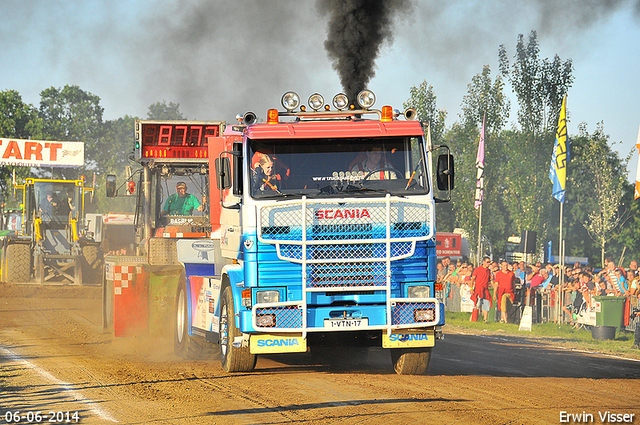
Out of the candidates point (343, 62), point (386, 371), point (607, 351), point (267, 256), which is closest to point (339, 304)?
point (267, 256)

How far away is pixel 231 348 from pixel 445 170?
11.0 feet

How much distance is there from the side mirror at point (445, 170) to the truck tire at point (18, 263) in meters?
18.9

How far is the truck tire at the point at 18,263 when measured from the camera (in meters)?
24.7

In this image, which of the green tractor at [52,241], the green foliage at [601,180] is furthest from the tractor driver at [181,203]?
the green foliage at [601,180]

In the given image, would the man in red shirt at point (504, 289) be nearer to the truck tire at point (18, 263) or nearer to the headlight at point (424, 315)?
the headlight at point (424, 315)

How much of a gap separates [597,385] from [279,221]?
419 centimetres

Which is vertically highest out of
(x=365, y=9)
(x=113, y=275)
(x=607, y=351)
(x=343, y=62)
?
(x=365, y=9)

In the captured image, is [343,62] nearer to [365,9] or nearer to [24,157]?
[365,9]

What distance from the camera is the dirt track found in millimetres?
7117

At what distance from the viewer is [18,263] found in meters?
24.7

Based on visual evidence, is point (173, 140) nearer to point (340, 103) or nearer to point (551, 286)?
point (340, 103)

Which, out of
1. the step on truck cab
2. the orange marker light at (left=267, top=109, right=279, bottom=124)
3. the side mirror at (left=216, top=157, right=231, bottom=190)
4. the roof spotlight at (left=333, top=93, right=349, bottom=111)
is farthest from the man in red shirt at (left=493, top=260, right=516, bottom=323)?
the side mirror at (left=216, top=157, right=231, bottom=190)

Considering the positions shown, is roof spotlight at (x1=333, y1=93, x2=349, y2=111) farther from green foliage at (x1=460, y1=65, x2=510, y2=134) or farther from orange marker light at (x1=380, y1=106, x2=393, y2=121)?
green foliage at (x1=460, y1=65, x2=510, y2=134)

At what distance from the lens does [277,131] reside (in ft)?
29.9
